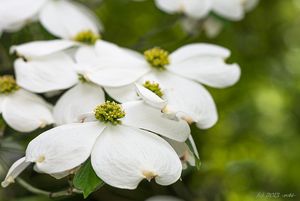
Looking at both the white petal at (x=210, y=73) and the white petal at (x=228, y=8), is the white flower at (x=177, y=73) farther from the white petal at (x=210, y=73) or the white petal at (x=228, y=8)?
the white petal at (x=228, y=8)

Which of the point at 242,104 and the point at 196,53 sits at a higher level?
the point at 196,53

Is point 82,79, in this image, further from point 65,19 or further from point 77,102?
point 65,19

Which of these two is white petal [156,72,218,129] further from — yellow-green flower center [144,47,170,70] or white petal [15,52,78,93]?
white petal [15,52,78,93]

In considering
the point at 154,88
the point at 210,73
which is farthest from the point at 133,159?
the point at 210,73

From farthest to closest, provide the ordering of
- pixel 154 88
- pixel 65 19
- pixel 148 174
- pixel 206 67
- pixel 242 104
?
pixel 242 104 < pixel 65 19 < pixel 206 67 < pixel 154 88 < pixel 148 174

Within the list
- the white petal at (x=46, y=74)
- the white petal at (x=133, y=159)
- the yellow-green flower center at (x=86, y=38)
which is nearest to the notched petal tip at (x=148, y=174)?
the white petal at (x=133, y=159)

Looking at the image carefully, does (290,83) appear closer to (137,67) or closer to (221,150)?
(221,150)

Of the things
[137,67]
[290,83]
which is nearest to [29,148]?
[137,67]

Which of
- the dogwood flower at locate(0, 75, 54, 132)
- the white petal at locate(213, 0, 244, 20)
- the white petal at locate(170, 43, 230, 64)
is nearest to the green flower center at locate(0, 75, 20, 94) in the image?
the dogwood flower at locate(0, 75, 54, 132)
